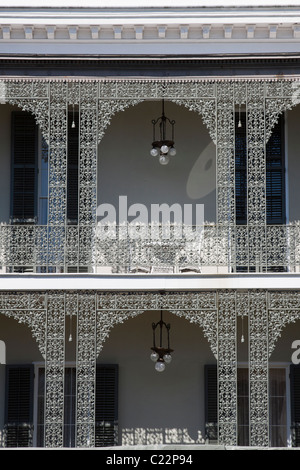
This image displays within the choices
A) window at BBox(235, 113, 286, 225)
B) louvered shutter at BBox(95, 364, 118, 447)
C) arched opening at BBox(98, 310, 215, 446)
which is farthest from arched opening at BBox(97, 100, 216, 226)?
louvered shutter at BBox(95, 364, 118, 447)

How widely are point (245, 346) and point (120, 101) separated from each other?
4.11 m

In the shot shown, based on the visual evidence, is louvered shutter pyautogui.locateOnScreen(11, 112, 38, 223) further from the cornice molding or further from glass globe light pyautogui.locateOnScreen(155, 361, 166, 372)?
glass globe light pyautogui.locateOnScreen(155, 361, 166, 372)

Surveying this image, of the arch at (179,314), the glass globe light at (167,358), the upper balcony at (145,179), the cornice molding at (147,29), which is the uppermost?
the cornice molding at (147,29)

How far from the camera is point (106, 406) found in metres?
15.4

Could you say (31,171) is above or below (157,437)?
above

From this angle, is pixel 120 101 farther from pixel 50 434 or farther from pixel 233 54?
pixel 50 434

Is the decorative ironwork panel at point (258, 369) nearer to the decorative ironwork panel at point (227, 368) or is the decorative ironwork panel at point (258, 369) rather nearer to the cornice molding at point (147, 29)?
the decorative ironwork panel at point (227, 368)

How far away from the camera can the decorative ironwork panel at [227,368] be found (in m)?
13.8

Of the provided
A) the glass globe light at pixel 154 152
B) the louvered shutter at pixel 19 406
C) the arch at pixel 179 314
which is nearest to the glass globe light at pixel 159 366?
the arch at pixel 179 314

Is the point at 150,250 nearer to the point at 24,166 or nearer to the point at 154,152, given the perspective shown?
the point at 154,152

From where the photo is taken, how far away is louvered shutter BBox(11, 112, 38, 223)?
1553 cm

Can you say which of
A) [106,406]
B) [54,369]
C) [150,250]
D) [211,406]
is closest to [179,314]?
[150,250]

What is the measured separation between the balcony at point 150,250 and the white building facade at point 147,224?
0.03m

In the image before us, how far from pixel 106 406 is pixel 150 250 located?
2.52 metres
